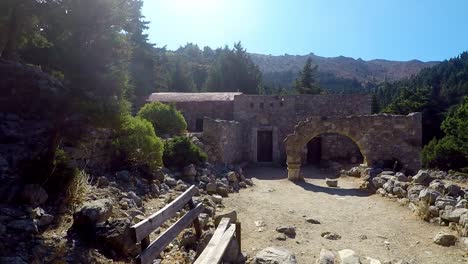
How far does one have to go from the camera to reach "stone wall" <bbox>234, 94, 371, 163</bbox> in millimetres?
19828

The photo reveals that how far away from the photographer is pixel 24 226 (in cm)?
421

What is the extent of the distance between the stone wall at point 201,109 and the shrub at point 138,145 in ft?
37.2

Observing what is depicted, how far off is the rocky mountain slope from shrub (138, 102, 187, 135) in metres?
68.7

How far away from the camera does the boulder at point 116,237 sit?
14.5 ft

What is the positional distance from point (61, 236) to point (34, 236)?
29 cm

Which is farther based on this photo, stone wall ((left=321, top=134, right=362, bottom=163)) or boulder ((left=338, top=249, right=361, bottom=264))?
stone wall ((left=321, top=134, right=362, bottom=163))

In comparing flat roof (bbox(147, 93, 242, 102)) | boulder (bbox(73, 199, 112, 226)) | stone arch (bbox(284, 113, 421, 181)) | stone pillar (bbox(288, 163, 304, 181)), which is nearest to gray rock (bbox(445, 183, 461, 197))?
stone arch (bbox(284, 113, 421, 181))

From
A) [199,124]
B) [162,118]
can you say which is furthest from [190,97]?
[162,118]

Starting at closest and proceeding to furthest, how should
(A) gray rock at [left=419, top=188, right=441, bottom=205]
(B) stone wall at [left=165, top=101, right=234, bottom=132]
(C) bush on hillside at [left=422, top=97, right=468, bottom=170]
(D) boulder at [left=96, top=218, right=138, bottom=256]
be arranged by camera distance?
1. (D) boulder at [left=96, top=218, right=138, bottom=256]
2. (A) gray rock at [left=419, top=188, right=441, bottom=205]
3. (C) bush on hillside at [left=422, top=97, right=468, bottom=170]
4. (B) stone wall at [left=165, top=101, right=234, bottom=132]

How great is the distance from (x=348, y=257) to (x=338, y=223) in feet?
8.47

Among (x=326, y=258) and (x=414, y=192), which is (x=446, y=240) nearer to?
(x=326, y=258)

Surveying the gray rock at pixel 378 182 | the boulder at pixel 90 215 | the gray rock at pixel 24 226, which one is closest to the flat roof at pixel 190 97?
the gray rock at pixel 378 182

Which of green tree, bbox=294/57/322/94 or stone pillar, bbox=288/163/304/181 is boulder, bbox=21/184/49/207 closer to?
stone pillar, bbox=288/163/304/181

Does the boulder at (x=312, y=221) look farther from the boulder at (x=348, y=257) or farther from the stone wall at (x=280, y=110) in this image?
the stone wall at (x=280, y=110)
